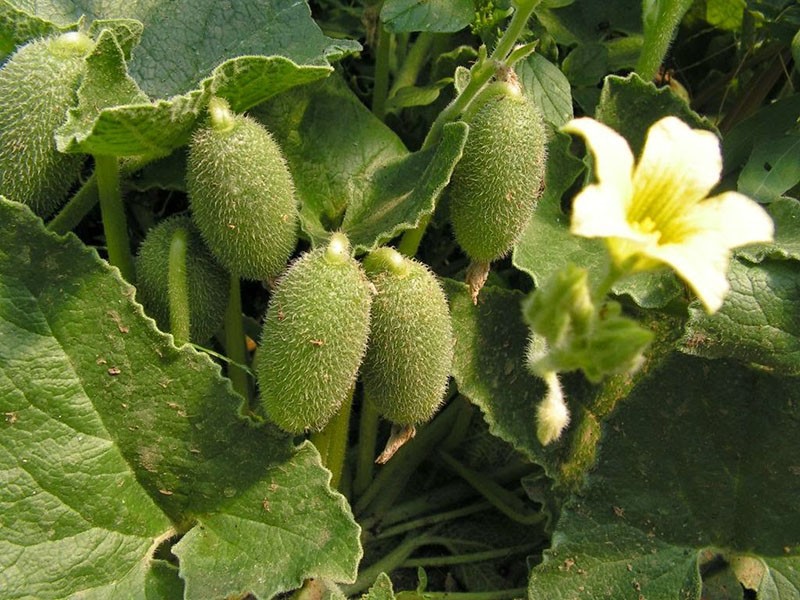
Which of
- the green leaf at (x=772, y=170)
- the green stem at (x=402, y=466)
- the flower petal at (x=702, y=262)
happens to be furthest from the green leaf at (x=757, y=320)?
the flower petal at (x=702, y=262)

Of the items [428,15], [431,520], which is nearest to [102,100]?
Answer: [428,15]

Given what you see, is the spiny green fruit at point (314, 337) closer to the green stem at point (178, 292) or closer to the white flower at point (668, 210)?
the green stem at point (178, 292)

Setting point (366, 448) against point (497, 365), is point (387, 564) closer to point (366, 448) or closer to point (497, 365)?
point (366, 448)

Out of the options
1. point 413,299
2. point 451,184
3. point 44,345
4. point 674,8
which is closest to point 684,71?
point 674,8

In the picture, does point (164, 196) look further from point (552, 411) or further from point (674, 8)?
point (552, 411)

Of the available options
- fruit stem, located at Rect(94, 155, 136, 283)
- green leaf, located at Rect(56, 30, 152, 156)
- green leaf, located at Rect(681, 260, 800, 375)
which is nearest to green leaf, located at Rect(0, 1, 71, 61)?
green leaf, located at Rect(56, 30, 152, 156)

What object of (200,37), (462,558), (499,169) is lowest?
(462,558)
